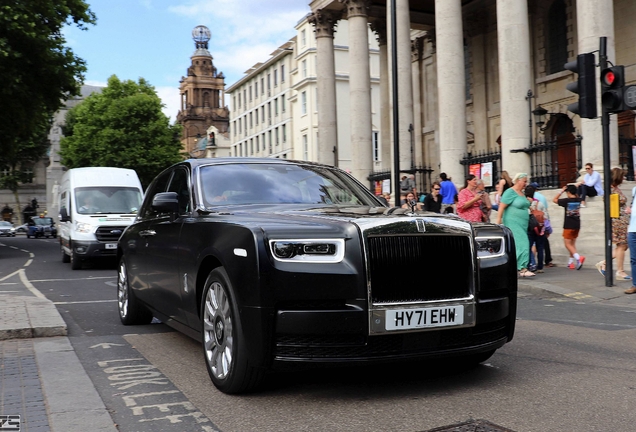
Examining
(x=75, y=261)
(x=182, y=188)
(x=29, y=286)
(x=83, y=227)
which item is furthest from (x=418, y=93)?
(x=182, y=188)

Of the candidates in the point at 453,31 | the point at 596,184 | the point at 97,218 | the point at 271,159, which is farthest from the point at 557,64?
the point at 271,159

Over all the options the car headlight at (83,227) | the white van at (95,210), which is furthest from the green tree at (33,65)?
the car headlight at (83,227)

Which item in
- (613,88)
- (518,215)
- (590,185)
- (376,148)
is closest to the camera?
(613,88)

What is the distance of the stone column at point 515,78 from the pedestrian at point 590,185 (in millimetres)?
3826

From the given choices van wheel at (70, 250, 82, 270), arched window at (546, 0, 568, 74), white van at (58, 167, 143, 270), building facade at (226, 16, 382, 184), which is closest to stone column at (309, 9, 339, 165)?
arched window at (546, 0, 568, 74)

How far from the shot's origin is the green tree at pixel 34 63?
28.0 meters

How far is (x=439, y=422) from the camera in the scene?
13.7 ft

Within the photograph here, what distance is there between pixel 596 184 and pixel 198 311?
14333 mm

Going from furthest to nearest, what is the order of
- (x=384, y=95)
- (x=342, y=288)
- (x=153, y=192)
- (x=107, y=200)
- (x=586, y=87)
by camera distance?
1. (x=384, y=95)
2. (x=107, y=200)
3. (x=586, y=87)
4. (x=153, y=192)
5. (x=342, y=288)

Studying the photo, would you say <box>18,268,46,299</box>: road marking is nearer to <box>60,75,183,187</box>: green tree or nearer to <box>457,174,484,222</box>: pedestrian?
<box>457,174,484,222</box>: pedestrian

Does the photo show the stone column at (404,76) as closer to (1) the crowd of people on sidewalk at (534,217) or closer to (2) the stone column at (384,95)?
(2) the stone column at (384,95)

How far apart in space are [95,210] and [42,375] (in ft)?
48.6

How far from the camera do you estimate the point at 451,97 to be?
2461 cm

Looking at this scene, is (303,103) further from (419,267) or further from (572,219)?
(419,267)
